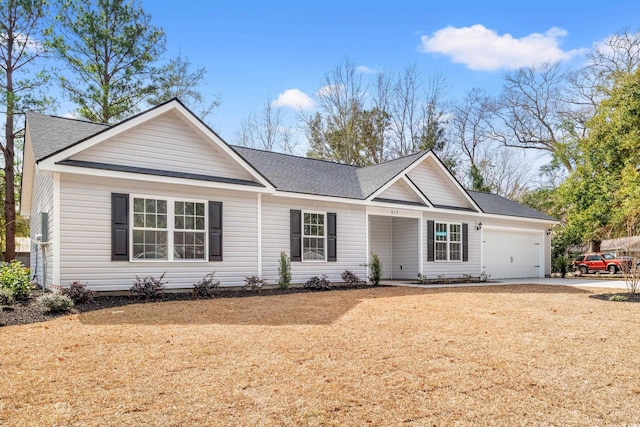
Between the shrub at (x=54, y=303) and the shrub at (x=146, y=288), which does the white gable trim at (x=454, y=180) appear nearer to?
the shrub at (x=146, y=288)

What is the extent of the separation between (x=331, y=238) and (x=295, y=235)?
133cm

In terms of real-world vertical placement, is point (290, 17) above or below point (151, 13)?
below

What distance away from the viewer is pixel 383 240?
1777cm

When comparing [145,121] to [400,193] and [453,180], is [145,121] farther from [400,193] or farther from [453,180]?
[453,180]

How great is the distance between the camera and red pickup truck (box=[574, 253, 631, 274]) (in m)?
24.9

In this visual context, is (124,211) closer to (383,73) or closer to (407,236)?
(407,236)

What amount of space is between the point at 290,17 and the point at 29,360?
47.3ft

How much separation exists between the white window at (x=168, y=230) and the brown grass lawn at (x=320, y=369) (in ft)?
9.85

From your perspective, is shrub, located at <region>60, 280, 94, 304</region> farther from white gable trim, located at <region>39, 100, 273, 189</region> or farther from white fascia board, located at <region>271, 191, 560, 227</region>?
white fascia board, located at <region>271, 191, 560, 227</region>

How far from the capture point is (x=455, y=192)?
17.6 meters

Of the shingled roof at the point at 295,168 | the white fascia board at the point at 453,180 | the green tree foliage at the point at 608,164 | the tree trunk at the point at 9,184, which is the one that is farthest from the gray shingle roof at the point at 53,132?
the green tree foliage at the point at 608,164

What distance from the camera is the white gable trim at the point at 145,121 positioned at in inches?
372

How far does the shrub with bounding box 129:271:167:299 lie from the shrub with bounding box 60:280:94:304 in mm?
953

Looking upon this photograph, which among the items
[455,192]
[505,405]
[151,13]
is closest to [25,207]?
[151,13]
